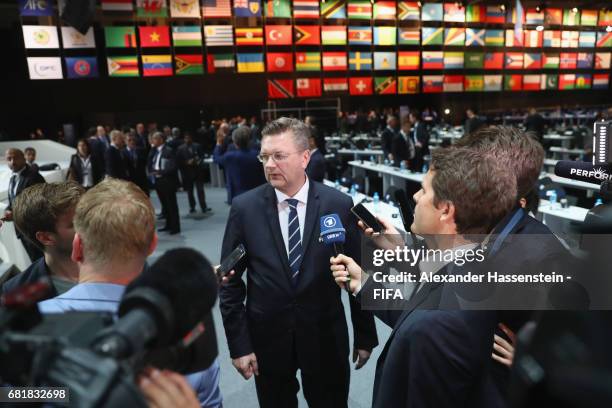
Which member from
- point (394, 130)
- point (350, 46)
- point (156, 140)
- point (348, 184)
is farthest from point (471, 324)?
point (350, 46)

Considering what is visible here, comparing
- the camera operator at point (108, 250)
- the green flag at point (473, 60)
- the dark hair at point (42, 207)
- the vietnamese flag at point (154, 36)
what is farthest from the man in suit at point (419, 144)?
the green flag at point (473, 60)

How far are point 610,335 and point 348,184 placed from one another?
6255mm

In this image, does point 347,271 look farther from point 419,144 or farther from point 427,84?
point 427,84

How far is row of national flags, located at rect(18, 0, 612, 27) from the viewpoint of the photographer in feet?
39.4

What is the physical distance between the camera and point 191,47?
42.5 ft

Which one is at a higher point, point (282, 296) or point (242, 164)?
point (242, 164)

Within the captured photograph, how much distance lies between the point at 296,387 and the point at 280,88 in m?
13.6

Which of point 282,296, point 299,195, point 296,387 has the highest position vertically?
point 299,195

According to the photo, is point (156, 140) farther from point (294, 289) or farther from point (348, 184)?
point (294, 289)

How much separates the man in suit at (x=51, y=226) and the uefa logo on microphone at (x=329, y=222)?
112cm

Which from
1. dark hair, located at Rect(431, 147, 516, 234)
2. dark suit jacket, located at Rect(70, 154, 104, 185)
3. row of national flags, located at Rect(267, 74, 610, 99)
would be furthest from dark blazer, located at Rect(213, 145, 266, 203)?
row of national flags, located at Rect(267, 74, 610, 99)

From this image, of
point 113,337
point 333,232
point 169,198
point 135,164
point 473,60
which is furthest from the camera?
point 473,60

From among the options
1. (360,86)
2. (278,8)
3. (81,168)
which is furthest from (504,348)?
(360,86)

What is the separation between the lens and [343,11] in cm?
1423
